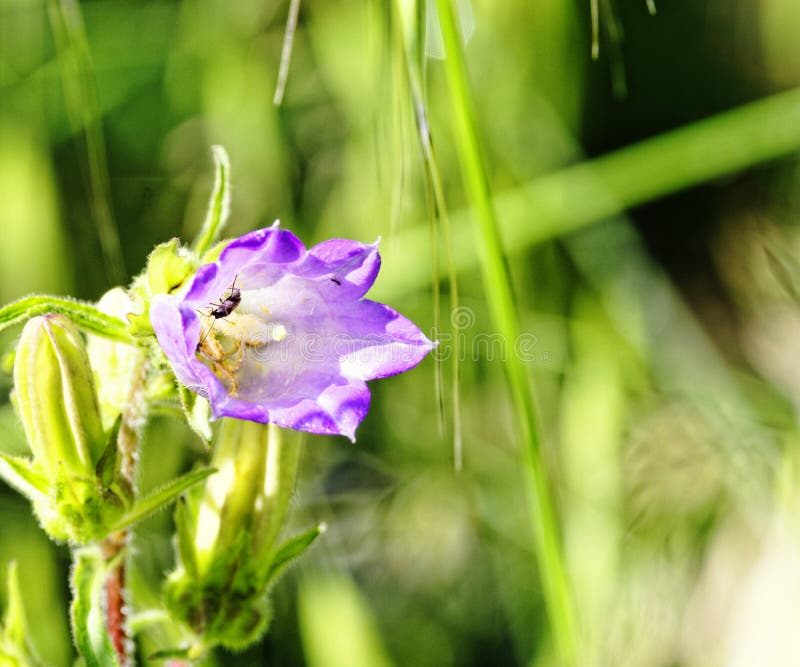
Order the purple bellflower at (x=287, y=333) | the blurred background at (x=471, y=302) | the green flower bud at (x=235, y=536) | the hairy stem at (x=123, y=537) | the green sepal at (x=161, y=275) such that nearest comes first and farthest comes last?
1. the purple bellflower at (x=287, y=333)
2. the green sepal at (x=161, y=275)
3. the hairy stem at (x=123, y=537)
4. the green flower bud at (x=235, y=536)
5. the blurred background at (x=471, y=302)

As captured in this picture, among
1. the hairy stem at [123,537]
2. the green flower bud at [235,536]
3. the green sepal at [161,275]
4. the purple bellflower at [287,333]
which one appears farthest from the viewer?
the green flower bud at [235,536]

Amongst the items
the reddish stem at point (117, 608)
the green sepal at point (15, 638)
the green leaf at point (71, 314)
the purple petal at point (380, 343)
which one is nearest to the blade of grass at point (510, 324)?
the purple petal at point (380, 343)

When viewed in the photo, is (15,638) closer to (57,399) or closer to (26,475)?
(26,475)

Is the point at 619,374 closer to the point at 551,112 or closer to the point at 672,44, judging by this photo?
the point at 551,112

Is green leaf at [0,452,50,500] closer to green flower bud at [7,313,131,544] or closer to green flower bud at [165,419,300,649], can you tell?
green flower bud at [7,313,131,544]

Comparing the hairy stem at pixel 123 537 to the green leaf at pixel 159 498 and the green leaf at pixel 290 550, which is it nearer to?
the green leaf at pixel 159 498

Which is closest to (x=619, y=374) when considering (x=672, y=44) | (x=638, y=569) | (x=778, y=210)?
(x=638, y=569)

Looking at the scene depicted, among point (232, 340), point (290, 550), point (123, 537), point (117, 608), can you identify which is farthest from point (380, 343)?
point (117, 608)

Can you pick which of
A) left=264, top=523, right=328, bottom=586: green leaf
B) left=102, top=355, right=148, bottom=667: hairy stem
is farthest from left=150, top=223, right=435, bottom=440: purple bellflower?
left=264, top=523, right=328, bottom=586: green leaf

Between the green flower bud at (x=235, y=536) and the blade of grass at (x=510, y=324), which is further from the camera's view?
the green flower bud at (x=235, y=536)
